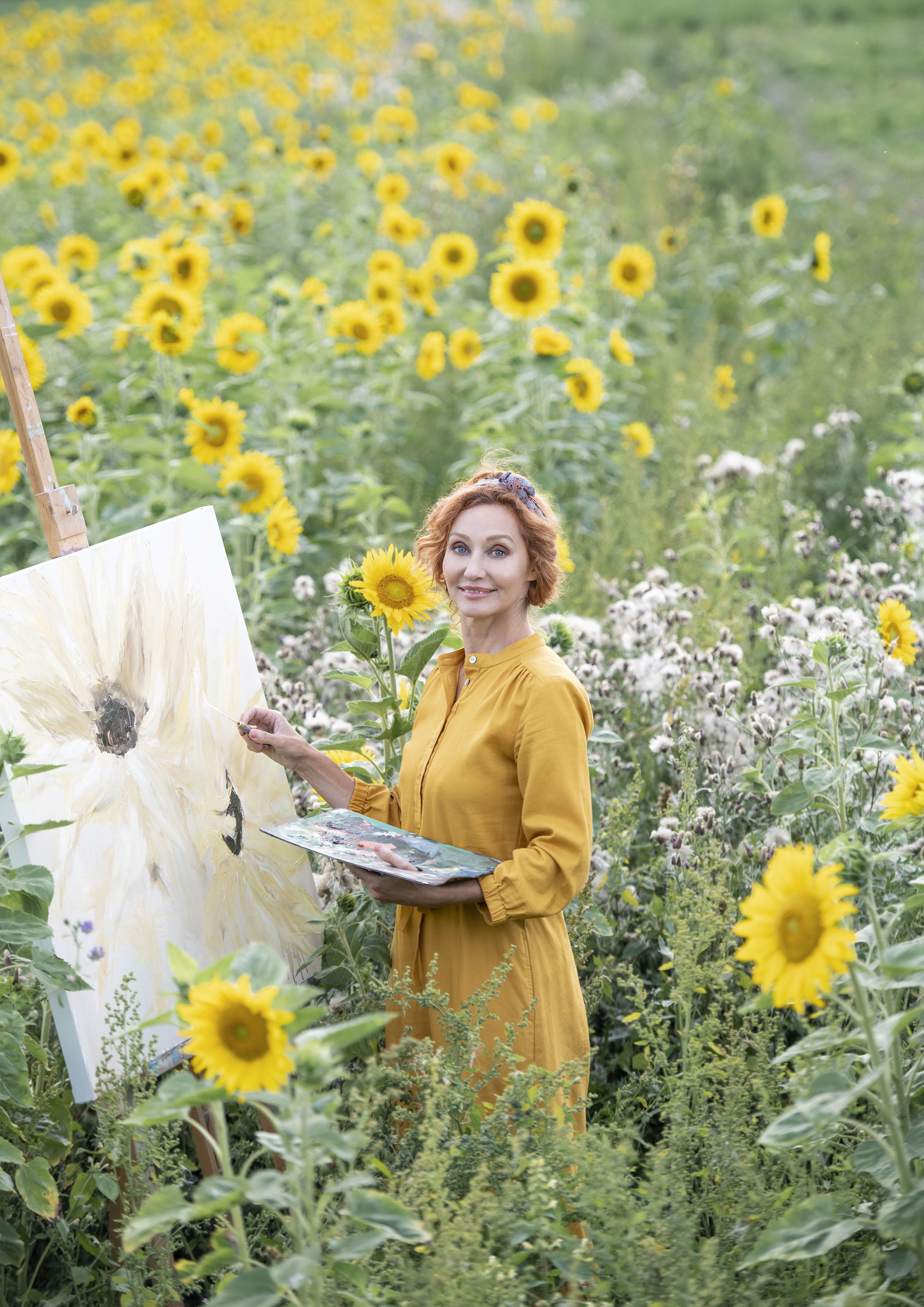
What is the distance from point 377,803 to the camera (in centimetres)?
244

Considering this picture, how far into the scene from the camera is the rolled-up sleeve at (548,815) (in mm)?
2061

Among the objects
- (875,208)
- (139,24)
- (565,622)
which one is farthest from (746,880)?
(139,24)

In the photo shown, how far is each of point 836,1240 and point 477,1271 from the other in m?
0.46

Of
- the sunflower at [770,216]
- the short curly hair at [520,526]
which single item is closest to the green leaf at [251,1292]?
the short curly hair at [520,526]

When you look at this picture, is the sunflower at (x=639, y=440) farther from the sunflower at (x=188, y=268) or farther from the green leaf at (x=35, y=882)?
the green leaf at (x=35, y=882)

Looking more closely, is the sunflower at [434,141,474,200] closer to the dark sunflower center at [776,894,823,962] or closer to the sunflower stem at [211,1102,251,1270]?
the dark sunflower center at [776,894,823,962]

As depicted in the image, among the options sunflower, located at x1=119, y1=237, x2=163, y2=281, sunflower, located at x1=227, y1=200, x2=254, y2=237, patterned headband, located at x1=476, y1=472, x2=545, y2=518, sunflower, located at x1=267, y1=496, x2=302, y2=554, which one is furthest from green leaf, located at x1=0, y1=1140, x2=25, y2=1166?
sunflower, located at x1=227, y1=200, x2=254, y2=237

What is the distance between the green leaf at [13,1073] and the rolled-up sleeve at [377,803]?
76 centimetres

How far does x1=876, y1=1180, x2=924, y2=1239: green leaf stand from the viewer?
1561 mm

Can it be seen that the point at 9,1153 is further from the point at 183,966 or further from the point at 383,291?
the point at 383,291

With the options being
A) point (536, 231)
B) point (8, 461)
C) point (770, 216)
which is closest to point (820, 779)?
point (8, 461)

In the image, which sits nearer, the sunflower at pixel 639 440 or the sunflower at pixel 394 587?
the sunflower at pixel 394 587

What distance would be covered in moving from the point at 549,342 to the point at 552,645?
2.49 meters

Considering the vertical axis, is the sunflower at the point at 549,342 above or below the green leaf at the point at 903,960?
above
